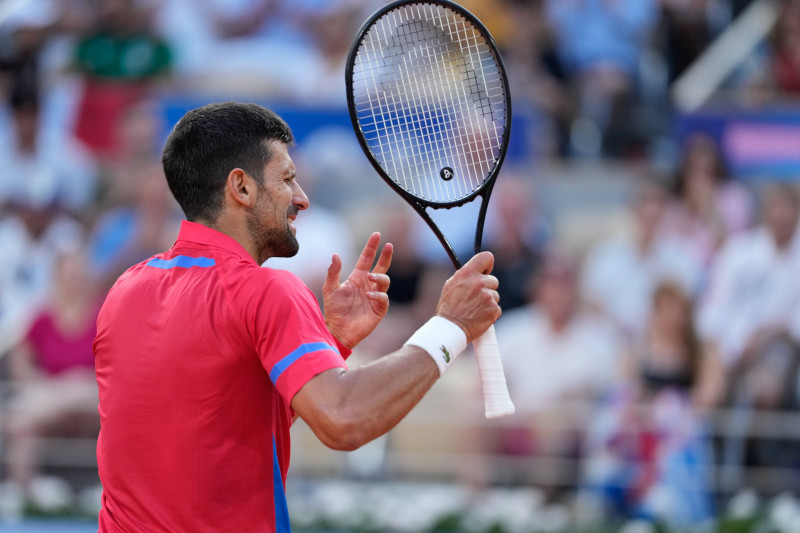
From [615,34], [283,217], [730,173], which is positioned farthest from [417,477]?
[283,217]

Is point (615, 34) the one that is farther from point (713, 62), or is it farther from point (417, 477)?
point (417, 477)

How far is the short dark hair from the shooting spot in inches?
102

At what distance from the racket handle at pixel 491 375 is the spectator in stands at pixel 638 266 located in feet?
15.6

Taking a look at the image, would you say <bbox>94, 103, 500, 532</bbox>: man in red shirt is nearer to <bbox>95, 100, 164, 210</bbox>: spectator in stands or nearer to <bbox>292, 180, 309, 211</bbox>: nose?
<bbox>292, 180, 309, 211</bbox>: nose

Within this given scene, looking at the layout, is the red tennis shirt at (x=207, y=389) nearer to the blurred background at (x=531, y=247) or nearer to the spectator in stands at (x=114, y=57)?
the blurred background at (x=531, y=247)

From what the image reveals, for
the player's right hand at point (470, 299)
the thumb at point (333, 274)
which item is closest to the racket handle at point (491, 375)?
the player's right hand at point (470, 299)

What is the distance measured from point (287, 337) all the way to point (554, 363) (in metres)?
5.26

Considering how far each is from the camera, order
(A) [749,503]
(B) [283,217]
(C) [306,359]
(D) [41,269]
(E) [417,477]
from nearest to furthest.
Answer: (C) [306,359] → (B) [283,217] → (A) [749,503] → (E) [417,477] → (D) [41,269]

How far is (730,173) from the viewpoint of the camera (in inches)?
308

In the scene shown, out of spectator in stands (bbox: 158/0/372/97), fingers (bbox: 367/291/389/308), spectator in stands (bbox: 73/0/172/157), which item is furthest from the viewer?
spectator in stands (bbox: 158/0/372/97)

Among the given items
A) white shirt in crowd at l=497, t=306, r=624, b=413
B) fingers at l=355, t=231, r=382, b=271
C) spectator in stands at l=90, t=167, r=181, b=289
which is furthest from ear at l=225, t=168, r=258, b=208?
spectator in stands at l=90, t=167, r=181, b=289

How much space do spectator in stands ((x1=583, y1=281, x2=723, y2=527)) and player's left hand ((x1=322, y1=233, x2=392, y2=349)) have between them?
167 inches

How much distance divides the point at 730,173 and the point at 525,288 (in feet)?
5.51

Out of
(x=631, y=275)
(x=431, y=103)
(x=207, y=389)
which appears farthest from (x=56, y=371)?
(x=207, y=389)
